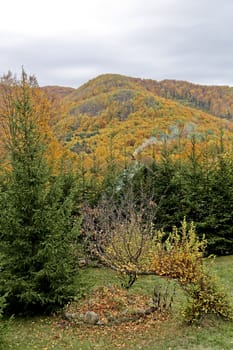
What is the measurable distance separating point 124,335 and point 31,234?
9.86ft

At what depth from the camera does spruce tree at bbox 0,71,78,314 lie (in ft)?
27.5

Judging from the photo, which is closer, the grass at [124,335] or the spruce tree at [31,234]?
the grass at [124,335]

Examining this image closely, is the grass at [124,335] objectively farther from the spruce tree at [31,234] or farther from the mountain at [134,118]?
the mountain at [134,118]

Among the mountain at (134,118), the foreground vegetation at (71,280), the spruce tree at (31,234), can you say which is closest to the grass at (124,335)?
the foreground vegetation at (71,280)

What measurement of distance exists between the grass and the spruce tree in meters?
0.55

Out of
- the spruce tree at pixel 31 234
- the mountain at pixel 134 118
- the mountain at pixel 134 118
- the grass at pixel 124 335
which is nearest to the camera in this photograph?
the grass at pixel 124 335

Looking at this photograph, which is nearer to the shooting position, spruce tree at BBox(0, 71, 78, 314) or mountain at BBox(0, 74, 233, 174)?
spruce tree at BBox(0, 71, 78, 314)

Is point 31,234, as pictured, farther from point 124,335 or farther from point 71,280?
point 124,335

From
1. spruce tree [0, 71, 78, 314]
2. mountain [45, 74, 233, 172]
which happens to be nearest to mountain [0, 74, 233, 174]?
mountain [45, 74, 233, 172]

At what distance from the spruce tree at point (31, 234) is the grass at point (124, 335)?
1.82 feet

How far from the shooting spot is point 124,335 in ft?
24.0

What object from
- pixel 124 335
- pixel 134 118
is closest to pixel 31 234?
pixel 124 335

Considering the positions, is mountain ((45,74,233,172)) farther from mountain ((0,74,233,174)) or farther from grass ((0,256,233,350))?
grass ((0,256,233,350))

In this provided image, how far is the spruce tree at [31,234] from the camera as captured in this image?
330 inches
